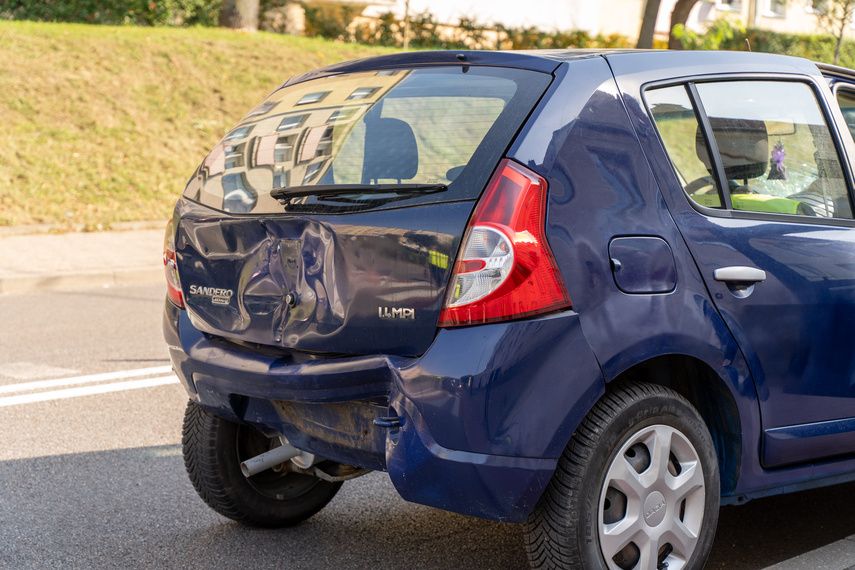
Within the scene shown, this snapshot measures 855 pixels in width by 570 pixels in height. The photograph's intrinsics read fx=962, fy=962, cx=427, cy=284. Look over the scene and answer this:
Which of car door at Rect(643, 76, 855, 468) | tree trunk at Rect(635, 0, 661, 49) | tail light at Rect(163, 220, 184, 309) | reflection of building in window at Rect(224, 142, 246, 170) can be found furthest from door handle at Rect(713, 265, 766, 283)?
tree trunk at Rect(635, 0, 661, 49)

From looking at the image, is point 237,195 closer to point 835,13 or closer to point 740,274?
point 740,274

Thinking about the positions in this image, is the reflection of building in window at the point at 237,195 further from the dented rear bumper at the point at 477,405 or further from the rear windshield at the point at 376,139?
the dented rear bumper at the point at 477,405

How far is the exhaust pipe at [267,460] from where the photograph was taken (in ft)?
11.2

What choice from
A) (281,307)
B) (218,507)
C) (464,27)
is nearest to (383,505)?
(218,507)

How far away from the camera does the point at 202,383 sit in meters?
3.19

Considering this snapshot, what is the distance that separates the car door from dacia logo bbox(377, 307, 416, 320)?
2.87 ft

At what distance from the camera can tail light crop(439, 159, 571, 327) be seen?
2547mm

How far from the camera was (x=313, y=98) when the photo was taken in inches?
131

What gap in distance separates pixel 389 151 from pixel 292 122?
A: 1.68 ft

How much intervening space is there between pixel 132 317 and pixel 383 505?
4.92m

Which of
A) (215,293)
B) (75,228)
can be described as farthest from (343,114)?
(75,228)

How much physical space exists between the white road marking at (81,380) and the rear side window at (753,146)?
4283 millimetres

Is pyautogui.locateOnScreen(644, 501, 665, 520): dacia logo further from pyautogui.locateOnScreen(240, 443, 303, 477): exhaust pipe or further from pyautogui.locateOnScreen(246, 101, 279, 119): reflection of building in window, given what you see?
pyautogui.locateOnScreen(246, 101, 279, 119): reflection of building in window

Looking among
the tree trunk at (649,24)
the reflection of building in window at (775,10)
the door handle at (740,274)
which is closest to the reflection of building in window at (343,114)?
the door handle at (740,274)
